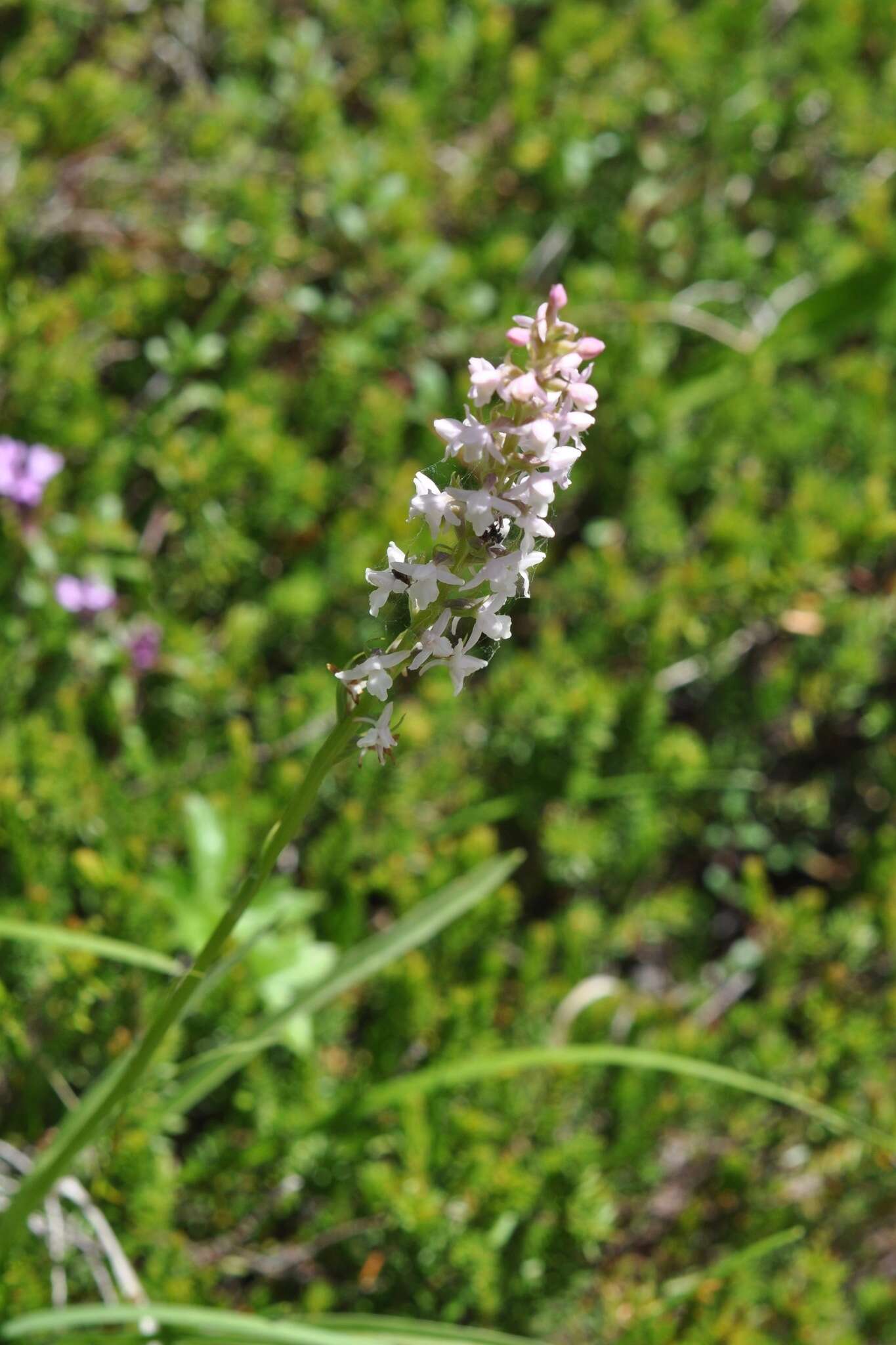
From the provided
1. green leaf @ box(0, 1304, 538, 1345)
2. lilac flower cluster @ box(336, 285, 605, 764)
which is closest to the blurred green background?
green leaf @ box(0, 1304, 538, 1345)

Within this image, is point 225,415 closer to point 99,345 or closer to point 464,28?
point 99,345

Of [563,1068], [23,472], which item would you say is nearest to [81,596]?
[23,472]

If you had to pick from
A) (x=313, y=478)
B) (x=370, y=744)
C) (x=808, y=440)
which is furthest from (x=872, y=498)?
(x=370, y=744)

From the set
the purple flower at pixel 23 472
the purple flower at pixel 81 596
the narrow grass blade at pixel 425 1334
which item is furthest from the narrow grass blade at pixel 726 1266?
the purple flower at pixel 23 472

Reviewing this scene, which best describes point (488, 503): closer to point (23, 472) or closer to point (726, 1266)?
point (726, 1266)

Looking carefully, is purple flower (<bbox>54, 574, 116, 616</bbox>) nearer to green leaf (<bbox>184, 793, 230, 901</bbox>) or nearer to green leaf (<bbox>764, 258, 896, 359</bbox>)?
green leaf (<bbox>184, 793, 230, 901</bbox>)

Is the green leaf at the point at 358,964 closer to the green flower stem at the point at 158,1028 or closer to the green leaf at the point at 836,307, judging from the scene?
the green flower stem at the point at 158,1028

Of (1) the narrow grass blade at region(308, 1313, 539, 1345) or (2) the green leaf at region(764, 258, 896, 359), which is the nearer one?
(1) the narrow grass blade at region(308, 1313, 539, 1345)
